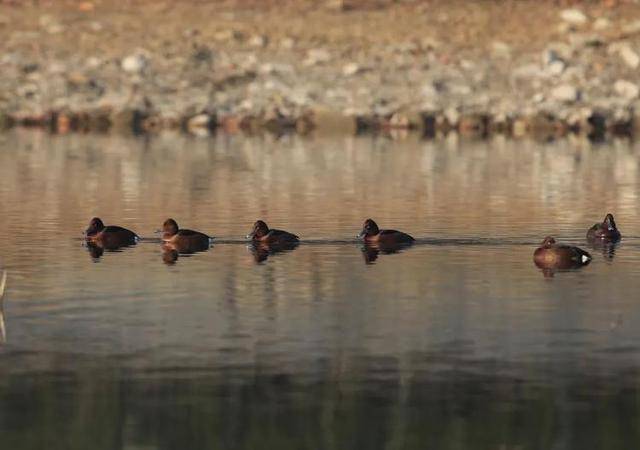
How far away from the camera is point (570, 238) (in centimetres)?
3009

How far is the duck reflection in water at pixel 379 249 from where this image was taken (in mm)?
27306

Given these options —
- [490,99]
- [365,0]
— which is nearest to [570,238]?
[490,99]

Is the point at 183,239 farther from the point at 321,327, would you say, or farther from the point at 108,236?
the point at 321,327

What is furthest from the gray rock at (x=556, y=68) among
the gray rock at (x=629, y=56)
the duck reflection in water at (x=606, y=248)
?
the duck reflection in water at (x=606, y=248)

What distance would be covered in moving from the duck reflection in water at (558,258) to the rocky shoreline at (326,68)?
33.1m

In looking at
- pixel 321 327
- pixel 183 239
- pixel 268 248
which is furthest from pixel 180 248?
pixel 321 327

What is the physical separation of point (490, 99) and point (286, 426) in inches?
1822

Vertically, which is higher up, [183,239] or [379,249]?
[183,239]

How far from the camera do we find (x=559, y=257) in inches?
1017

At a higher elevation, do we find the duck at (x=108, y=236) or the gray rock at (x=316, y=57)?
the gray rock at (x=316, y=57)

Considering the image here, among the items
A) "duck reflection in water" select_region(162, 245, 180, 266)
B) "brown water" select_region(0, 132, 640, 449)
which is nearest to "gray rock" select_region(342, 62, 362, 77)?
"brown water" select_region(0, 132, 640, 449)

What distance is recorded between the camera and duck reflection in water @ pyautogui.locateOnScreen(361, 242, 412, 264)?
2731 centimetres

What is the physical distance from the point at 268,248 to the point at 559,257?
4340 millimetres

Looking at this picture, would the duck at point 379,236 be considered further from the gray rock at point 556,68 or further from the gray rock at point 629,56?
the gray rock at point 629,56
